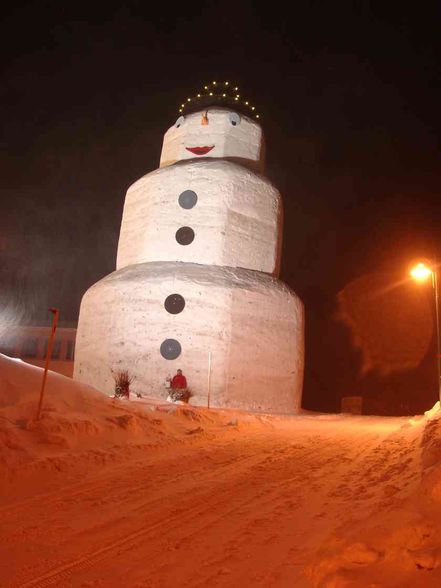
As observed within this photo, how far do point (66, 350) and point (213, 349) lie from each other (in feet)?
61.8

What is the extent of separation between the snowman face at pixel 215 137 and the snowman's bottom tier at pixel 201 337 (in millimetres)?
6158

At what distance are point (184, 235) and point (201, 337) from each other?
444cm

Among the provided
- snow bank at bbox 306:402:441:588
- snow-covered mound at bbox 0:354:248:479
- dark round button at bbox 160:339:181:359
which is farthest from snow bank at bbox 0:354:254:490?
dark round button at bbox 160:339:181:359

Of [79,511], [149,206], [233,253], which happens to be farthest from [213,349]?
[79,511]

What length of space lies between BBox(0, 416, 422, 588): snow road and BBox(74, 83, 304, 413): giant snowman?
9.08 meters

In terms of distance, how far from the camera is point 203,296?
17.6 m

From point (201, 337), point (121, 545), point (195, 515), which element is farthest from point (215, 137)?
point (121, 545)

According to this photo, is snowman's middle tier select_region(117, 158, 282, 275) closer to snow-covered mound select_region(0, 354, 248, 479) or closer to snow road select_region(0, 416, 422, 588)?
snow-covered mound select_region(0, 354, 248, 479)

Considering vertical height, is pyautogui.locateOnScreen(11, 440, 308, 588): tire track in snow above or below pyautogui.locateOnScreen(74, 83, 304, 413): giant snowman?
below

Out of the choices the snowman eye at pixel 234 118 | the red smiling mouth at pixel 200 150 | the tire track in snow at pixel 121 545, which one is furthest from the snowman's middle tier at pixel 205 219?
the tire track in snow at pixel 121 545

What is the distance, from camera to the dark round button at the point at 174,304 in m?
17.7

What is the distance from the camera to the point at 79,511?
4801mm

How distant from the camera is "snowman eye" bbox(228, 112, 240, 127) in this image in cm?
2212

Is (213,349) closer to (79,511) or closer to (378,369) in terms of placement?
(79,511)
